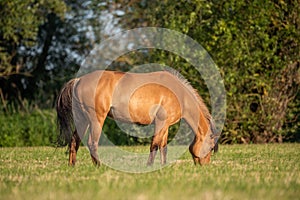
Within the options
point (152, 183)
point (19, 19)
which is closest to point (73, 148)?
point (152, 183)

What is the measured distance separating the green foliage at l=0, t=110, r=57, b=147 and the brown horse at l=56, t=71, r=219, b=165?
10.4m

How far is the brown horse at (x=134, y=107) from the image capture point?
861cm

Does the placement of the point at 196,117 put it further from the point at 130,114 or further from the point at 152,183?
the point at 152,183

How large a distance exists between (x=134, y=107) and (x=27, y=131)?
1111 cm

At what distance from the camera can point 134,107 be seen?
8922mm

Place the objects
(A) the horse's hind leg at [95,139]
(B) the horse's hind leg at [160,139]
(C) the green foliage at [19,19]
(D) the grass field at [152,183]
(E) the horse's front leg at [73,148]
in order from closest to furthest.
→ (D) the grass field at [152,183] → (A) the horse's hind leg at [95,139] → (E) the horse's front leg at [73,148] → (B) the horse's hind leg at [160,139] → (C) the green foliage at [19,19]

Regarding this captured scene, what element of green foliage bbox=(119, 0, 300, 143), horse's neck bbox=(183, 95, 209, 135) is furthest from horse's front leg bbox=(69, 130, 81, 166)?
green foliage bbox=(119, 0, 300, 143)

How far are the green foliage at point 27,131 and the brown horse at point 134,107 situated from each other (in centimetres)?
1041

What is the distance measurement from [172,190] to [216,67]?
11.2m

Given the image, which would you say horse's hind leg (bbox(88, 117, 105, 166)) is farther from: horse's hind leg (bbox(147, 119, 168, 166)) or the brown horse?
horse's hind leg (bbox(147, 119, 168, 166))

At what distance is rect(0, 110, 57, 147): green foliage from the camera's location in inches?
742

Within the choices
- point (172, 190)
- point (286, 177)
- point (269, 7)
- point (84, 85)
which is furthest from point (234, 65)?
point (172, 190)

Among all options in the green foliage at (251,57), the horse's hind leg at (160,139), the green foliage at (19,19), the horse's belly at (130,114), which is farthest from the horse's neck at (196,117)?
the green foliage at (19,19)

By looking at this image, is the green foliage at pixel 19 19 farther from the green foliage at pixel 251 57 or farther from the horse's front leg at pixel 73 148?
the horse's front leg at pixel 73 148
